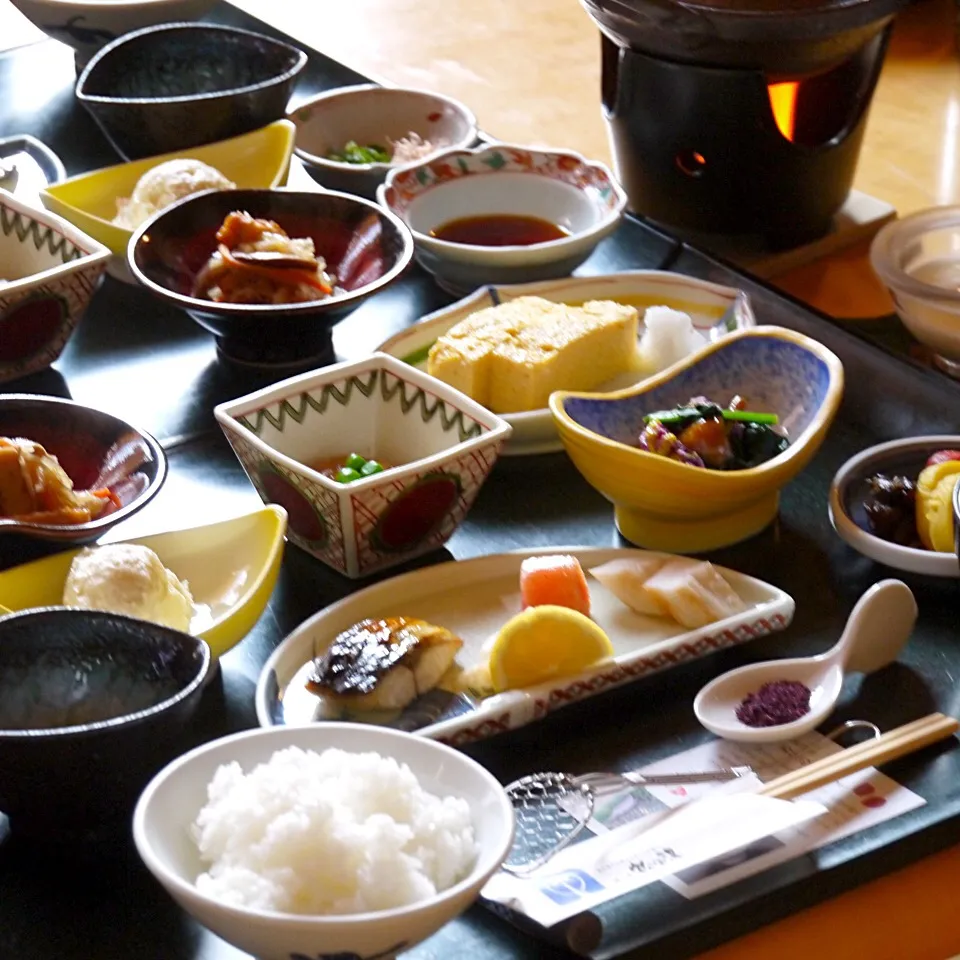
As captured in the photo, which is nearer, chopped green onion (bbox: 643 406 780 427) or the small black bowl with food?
chopped green onion (bbox: 643 406 780 427)

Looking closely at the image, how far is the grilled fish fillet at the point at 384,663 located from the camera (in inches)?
38.6

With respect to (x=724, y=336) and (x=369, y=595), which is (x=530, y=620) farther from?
(x=724, y=336)

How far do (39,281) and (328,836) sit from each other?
0.77 meters

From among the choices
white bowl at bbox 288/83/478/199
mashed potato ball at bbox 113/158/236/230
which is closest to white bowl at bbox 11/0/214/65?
white bowl at bbox 288/83/478/199

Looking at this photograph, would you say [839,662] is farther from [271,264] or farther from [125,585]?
[271,264]

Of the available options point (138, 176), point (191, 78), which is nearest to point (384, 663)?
point (138, 176)

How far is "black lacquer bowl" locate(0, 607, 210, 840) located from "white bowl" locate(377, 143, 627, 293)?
0.70m

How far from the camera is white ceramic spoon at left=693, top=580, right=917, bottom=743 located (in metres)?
1.01

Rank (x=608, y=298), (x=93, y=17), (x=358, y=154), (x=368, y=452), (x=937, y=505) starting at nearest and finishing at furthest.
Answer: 1. (x=937, y=505)
2. (x=368, y=452)
3. (x=608, y=298)
4. (x=358, y=154)
5. (x=93, y=17)

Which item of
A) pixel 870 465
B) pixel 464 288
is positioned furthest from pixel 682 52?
pixel 870 465

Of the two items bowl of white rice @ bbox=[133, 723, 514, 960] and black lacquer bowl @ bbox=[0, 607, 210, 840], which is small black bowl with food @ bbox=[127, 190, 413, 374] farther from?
bowl of white rice @ bbox=[133, 723, 514, 960]

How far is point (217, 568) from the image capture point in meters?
1.11

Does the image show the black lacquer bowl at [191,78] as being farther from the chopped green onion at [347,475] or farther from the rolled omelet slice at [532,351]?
the chopped green onion at [347,475]

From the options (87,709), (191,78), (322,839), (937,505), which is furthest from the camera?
(191,78)
